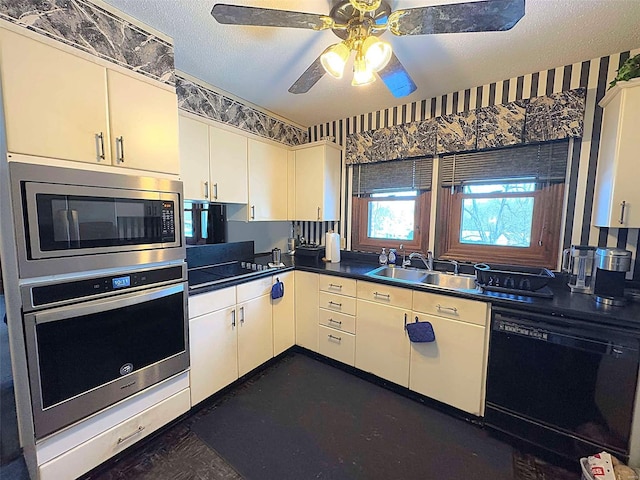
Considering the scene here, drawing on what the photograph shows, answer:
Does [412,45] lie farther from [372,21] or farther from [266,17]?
[266,17]

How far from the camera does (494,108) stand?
2092mm

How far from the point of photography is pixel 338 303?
2352 mm

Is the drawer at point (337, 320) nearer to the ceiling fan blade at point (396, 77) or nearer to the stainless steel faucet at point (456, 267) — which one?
the stainless steel faucet at point (456, 267)

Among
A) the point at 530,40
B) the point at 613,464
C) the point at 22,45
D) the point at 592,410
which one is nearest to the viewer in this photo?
the point at 22,45

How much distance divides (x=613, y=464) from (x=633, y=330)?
656mm

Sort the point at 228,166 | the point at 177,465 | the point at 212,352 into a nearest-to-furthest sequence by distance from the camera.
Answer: the point at 177,465 < the point at 212,352 < the point at 228,166

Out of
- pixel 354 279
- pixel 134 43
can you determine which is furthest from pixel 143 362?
pixel 134 43

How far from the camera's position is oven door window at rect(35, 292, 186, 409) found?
1.21m

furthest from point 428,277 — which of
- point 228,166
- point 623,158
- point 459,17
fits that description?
point 228,166

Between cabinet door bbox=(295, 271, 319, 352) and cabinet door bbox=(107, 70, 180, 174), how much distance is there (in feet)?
4.62

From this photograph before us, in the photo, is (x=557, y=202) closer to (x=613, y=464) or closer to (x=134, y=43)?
(x=613, y=464)

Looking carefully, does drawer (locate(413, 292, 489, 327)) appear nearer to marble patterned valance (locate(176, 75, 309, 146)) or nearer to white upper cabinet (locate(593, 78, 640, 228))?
white upper cabinet (locate(593, 78, 640, 228))

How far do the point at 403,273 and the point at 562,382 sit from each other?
1.27m

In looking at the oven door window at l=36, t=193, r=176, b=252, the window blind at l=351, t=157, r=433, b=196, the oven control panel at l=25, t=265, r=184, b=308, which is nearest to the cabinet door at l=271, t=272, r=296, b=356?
the oven control panel at l=25, t=265, r=184, b=308
